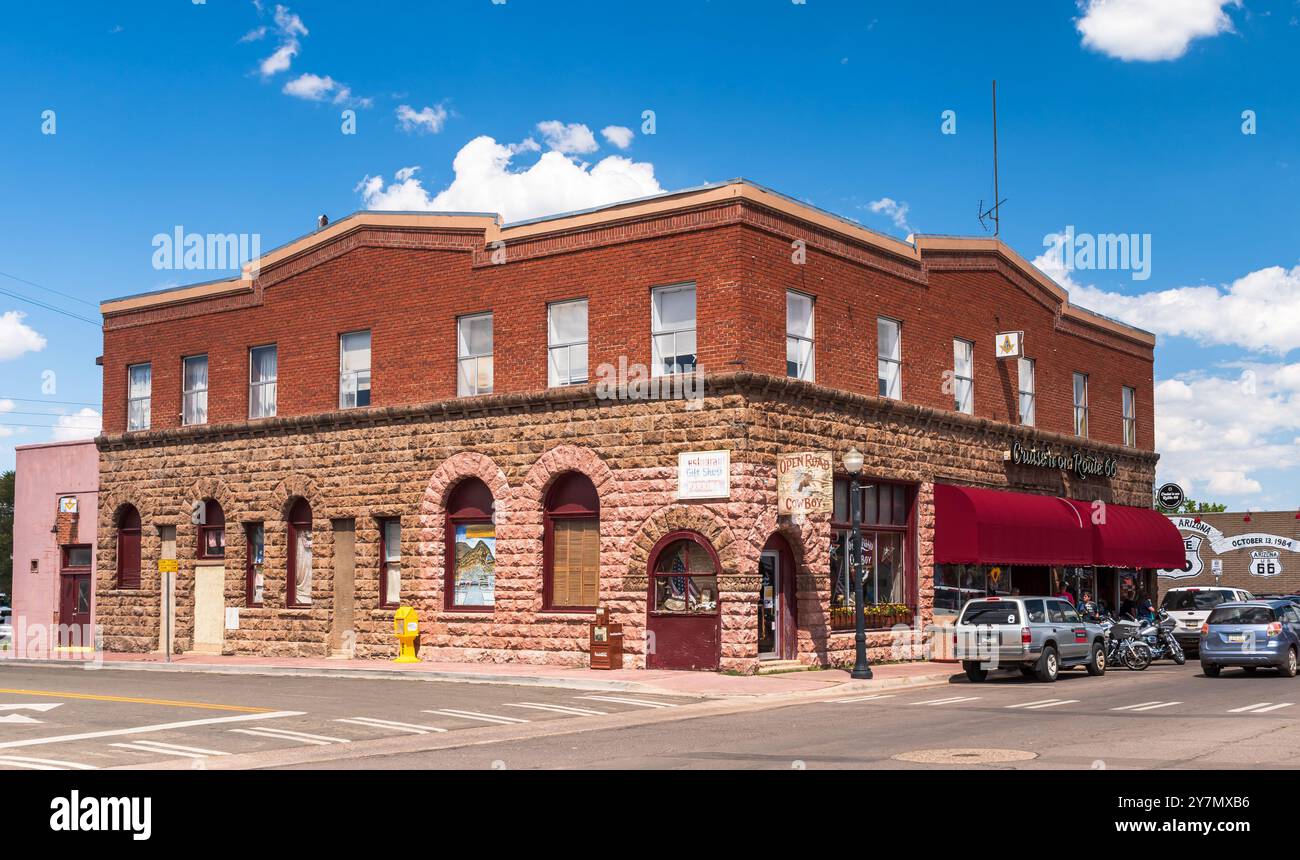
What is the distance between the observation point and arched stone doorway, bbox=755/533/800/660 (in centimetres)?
2809

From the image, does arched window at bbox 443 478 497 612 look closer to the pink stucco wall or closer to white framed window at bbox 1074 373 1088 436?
the pink stucco wall

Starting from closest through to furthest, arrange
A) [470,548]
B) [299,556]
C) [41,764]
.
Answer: [41,764] < [470,548] < [299,556]

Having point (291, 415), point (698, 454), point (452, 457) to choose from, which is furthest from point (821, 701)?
point (291, 415)

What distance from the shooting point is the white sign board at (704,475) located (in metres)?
27.0

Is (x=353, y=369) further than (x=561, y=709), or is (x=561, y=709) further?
(x=353, y=369)

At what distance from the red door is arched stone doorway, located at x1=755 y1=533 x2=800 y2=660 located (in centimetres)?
2244

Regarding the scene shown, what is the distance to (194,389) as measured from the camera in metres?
38.0

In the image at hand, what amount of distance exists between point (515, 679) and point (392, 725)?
748 centimetres

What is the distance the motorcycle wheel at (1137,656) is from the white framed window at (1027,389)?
9.38 meters

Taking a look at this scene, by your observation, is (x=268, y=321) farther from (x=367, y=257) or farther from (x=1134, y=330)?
(x=1134, y=330)

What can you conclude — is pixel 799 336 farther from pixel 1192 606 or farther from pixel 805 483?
pixel 1192 606

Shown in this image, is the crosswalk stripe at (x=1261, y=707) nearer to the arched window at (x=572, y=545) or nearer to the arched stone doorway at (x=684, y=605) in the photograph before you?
the arched stone doorway at (x=684, y=605)

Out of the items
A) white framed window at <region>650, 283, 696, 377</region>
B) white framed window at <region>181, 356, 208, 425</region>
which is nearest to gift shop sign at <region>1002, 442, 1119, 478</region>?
white framed window at <region>650, 283, 696, 377</region>

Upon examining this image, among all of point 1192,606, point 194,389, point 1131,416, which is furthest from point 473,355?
point 1131,416
